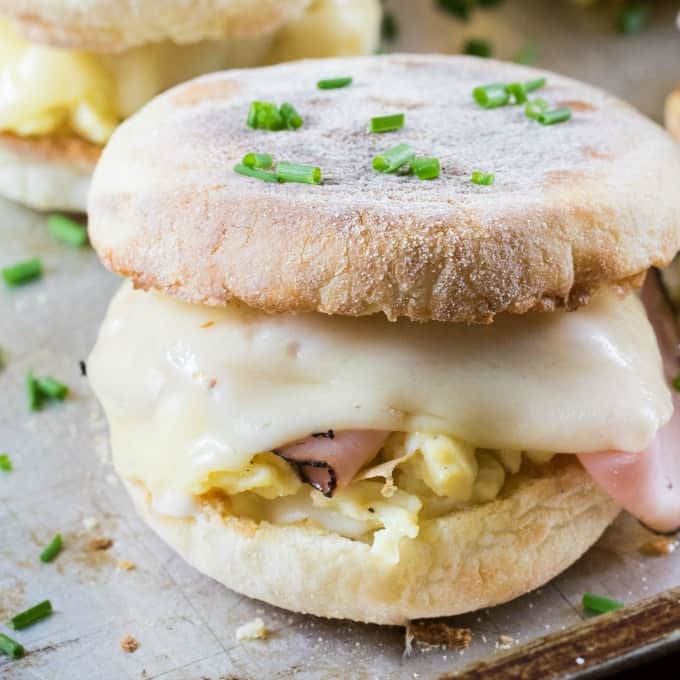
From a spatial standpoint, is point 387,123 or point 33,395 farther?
point 33,395

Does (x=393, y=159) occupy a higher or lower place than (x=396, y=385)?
higher

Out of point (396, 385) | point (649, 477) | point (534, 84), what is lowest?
point (649, 477)

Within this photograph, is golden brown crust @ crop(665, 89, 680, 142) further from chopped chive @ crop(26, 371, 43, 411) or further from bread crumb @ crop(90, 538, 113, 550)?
bread crumb @ crop(90, 538, 113, 550)

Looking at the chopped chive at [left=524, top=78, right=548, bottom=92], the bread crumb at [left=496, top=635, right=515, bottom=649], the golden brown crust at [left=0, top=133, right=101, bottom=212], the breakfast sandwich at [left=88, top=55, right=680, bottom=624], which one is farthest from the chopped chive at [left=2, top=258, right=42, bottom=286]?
the bread crumb at [left=496, top=635, right=515, bottom=649]

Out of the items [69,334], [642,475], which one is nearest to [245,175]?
[642,475]

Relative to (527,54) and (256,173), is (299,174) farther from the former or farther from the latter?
(527,54)

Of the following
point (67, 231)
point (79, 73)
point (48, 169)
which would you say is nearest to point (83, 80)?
point (79, 73)

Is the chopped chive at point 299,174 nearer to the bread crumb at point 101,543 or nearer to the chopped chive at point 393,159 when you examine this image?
the chopped chive at point 393,159
